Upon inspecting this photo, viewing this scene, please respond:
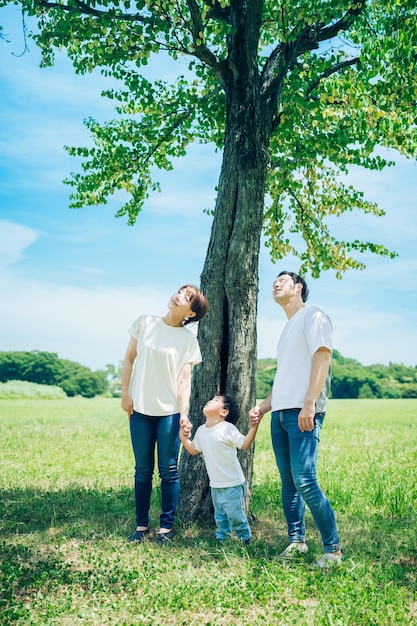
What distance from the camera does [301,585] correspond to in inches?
213

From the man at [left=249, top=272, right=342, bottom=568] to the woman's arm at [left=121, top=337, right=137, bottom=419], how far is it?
1624 mm

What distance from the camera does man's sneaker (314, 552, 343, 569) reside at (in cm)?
577

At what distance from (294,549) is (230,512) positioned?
752 millimetres

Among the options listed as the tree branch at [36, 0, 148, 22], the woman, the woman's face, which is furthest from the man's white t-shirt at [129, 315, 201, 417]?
the tree branch at [36, 0, 148, 22]

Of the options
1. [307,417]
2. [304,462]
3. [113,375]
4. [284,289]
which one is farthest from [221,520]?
[113,375]

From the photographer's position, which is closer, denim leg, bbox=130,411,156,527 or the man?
the man

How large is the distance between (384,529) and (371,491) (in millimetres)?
2046

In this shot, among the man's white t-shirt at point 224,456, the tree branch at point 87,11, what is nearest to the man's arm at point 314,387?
the man's white t-shirt at point 224,456

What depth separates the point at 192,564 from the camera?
19.8ft

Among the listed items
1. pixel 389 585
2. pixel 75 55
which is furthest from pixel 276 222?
pixel 389 585

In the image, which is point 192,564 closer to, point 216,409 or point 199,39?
point 216,409

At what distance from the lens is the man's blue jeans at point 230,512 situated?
21.1 feet

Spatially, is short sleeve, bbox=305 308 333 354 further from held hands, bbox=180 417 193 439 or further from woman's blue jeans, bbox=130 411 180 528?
woman's blue jeans, bbox=130 411 180 528

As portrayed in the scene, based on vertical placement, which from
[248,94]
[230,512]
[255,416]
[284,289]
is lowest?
[230,512]
